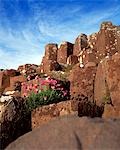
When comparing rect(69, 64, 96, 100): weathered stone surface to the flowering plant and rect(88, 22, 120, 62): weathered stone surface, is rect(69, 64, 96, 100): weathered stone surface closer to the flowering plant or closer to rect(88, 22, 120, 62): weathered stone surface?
the flowering plant

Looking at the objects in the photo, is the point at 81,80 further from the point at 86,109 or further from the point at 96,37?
the point at 96,37

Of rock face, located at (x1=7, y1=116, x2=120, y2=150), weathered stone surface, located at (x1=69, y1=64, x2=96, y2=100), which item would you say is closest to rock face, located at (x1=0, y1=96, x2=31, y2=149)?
rock face, located at (x1=7, y1=116, x2=120, y2=150)

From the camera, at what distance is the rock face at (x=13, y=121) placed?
30.3 ft

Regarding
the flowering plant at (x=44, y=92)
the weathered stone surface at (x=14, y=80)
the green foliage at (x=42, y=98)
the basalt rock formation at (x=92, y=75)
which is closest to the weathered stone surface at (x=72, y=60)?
the basalt rock formation at (x=92, y=75)

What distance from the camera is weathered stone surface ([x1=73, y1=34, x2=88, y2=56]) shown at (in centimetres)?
3089

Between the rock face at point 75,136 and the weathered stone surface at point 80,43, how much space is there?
24361 millimetres

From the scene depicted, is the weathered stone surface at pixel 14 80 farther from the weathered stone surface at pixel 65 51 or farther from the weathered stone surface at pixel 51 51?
the weathered stone surface at pixel 51 51

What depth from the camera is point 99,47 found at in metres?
25.0

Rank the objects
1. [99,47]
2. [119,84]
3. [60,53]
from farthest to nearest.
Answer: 1. [60,53]
2. [99,47]
3. [119,84]

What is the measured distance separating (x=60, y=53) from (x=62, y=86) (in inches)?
719

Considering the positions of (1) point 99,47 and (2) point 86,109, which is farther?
(1) point 99,47

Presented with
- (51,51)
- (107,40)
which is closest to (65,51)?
(51,51)

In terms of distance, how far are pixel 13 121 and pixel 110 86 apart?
10.4ft

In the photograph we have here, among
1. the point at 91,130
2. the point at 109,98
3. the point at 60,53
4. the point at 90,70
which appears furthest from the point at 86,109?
the point at 60,53
